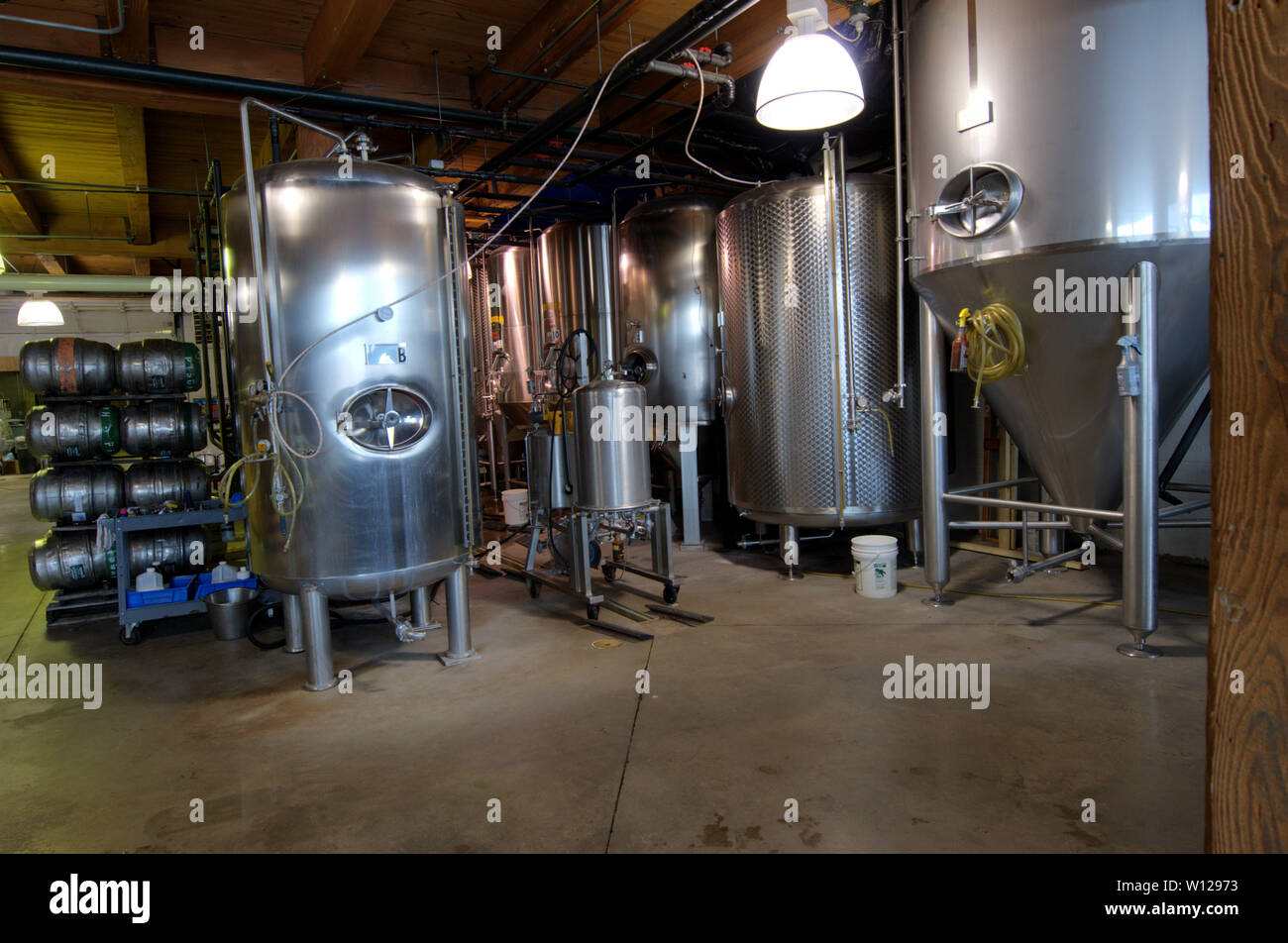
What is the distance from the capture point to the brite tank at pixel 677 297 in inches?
238

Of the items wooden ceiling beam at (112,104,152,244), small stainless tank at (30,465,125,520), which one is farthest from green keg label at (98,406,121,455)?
wooden ceiling beam at (112,104,152,244)

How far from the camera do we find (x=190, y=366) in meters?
5.12

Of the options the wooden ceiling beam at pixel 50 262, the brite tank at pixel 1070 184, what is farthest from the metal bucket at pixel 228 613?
the wooden ceiling beam at pixel 50 262

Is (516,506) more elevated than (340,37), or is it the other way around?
(340,37)

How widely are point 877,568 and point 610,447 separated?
1620mm

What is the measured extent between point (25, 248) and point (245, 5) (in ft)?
25.8

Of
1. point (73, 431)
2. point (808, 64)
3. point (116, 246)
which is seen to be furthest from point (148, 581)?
point (116, 246)

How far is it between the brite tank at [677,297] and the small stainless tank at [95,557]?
3374mm

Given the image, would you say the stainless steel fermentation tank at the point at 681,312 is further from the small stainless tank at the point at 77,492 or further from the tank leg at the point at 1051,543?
the small stainless tank at the point at 77,492

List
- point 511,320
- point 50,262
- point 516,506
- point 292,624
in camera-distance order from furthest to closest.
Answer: point 50,262, point 511,320, point 516,506, point 292,624

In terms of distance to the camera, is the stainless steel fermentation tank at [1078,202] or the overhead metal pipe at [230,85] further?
the overhead metal pipe at [230,85]

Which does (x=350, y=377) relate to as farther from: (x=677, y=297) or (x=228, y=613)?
(x=677, y=297)

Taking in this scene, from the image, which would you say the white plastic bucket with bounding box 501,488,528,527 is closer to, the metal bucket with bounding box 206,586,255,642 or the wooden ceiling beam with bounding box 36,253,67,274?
the metal bucket with bounding box 206,586,255,642
